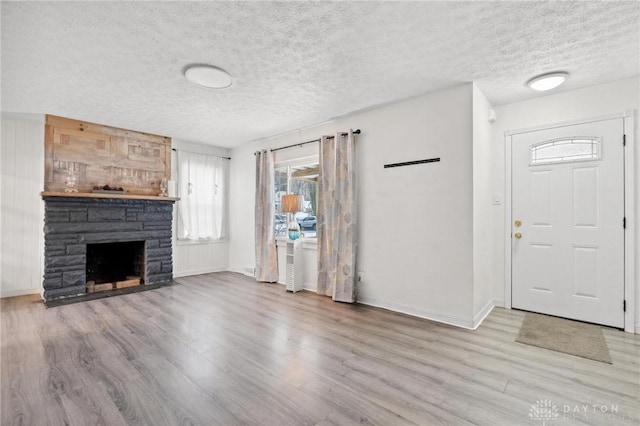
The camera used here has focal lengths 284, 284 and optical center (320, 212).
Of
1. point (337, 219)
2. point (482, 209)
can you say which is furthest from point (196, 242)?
point (482, 209)

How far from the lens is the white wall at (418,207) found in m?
3.18

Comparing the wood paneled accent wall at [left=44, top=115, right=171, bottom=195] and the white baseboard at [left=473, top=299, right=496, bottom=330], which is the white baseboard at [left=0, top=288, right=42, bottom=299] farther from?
the white baseboard at [left=473, top=299, right=496, bottom=330]

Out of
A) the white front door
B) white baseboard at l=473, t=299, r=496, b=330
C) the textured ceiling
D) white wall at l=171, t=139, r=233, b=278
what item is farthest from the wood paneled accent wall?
the white front door

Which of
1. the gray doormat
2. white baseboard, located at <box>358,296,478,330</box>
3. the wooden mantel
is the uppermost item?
the wooden mantel

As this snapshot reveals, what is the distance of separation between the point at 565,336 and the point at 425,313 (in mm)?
1329

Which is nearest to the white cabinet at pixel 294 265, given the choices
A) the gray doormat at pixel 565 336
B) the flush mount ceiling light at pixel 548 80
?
the gray doormat at pixel 565 336

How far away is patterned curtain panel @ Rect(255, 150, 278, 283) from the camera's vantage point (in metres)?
5.20

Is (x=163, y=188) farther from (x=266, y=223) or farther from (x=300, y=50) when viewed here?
(x=300, y=50)

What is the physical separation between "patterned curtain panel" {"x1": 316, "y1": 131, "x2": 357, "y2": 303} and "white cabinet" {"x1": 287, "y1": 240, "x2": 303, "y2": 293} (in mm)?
424

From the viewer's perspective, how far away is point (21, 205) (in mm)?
4371

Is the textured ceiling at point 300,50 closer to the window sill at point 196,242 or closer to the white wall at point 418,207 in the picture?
the white wall at point 418,207

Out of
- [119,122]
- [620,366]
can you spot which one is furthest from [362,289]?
[119,122]

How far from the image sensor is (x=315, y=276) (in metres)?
4.66

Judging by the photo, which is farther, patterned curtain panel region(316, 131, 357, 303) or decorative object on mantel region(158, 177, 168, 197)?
decorative object on mantel region(158, 177, 168, 197)
